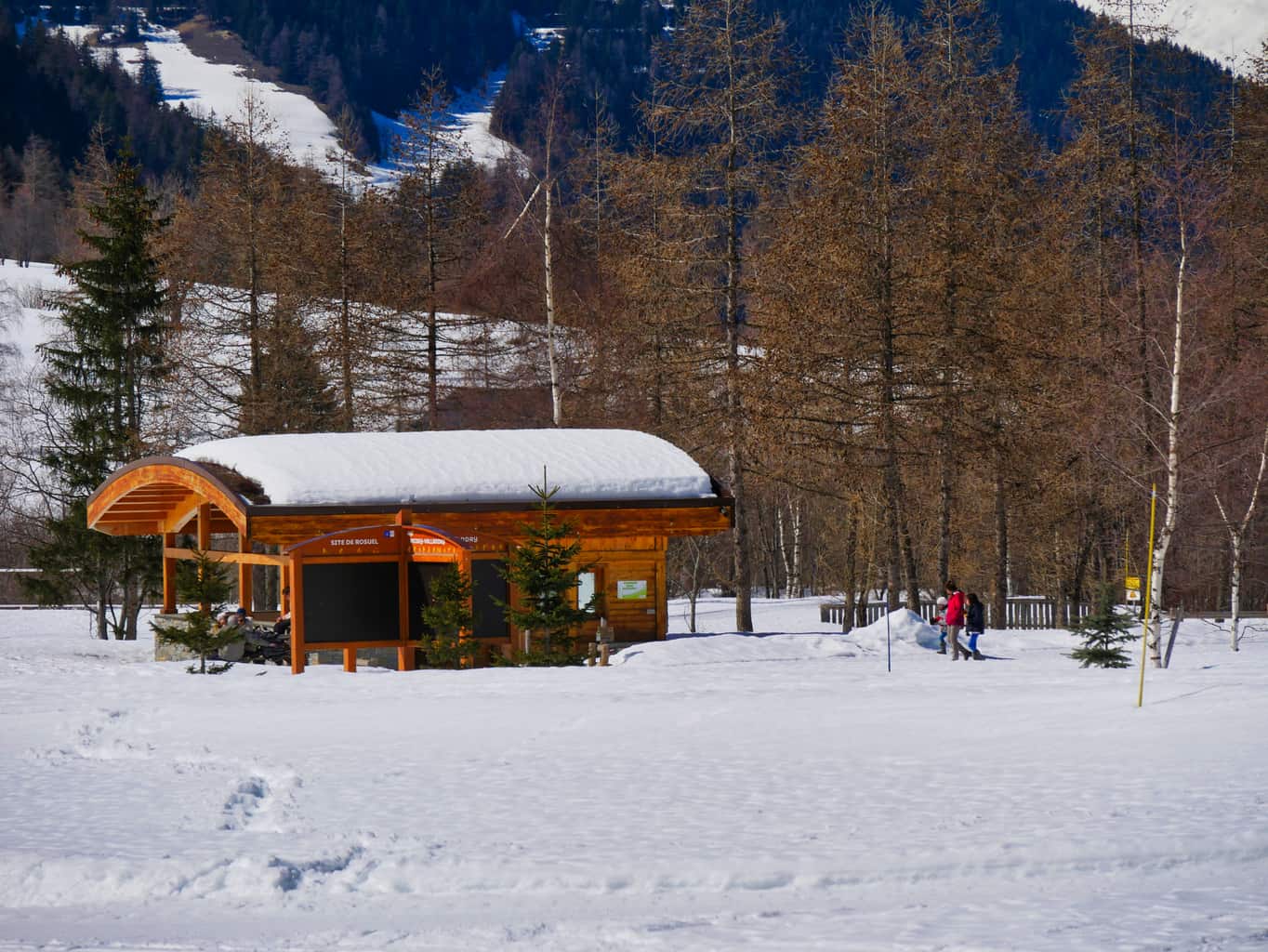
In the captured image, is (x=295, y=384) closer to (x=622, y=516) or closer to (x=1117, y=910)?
(x=622, y=516)

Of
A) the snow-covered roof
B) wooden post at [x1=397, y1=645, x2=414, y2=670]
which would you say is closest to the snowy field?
wooden post at [x1=397, y1=645, x2=414, y2=670]

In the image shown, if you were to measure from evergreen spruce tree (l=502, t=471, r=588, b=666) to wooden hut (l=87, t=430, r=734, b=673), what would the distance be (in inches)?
21.9

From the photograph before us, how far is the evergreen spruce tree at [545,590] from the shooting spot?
20312 mm

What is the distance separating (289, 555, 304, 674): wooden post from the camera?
19969 mm

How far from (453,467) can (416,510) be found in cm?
126

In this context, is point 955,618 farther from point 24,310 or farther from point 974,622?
point 24,310

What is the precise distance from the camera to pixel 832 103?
30.2 m

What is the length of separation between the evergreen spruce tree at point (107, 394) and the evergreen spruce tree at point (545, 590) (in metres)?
15.5

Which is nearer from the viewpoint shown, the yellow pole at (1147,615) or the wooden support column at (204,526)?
the yellow pole at (1147,615)

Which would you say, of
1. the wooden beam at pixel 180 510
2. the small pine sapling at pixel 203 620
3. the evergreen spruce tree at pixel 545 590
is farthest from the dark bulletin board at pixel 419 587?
the wooden beam at pixel 180 510

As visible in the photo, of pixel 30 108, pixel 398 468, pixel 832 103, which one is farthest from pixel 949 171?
pixel 30 108

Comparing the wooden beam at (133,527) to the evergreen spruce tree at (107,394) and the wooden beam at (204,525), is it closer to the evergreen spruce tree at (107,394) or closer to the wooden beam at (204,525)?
the wooden beam at (204,525)

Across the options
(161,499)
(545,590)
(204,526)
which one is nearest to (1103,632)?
(545,590)

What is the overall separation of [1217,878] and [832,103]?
2395 centimetres
